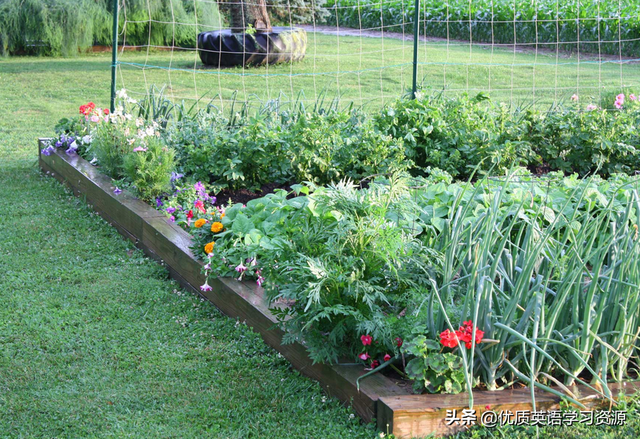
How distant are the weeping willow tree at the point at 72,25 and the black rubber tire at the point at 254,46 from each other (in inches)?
18.5

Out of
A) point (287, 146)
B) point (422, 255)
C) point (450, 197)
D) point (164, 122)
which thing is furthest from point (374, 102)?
point (422, 255)

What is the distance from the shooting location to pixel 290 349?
3.21m

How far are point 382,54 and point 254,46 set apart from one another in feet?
7.68

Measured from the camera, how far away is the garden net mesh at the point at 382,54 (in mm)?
10797

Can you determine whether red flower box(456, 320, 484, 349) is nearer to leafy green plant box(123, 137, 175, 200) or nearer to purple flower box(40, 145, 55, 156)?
leafy green plant box(123, 137, 175, 200)

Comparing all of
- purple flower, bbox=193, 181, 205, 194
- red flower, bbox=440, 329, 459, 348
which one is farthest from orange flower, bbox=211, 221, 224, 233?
red flower, bbox=440, 329, 459, 348

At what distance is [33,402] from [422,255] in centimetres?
173

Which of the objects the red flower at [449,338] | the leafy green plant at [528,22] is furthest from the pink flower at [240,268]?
the leafy green plant at [528,22]

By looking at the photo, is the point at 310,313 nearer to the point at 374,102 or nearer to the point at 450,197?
the point at 450,197

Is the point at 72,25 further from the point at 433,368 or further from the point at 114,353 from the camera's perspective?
the point at 433,368

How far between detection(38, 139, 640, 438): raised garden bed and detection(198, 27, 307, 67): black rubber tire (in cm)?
745

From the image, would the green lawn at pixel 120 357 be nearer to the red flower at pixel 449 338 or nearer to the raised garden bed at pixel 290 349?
the raised garden bed at pixel 290 349

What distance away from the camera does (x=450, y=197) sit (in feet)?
12.7

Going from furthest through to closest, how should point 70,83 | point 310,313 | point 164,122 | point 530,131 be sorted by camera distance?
point 70,83, point 164,122, point 530,131, point 310,313
